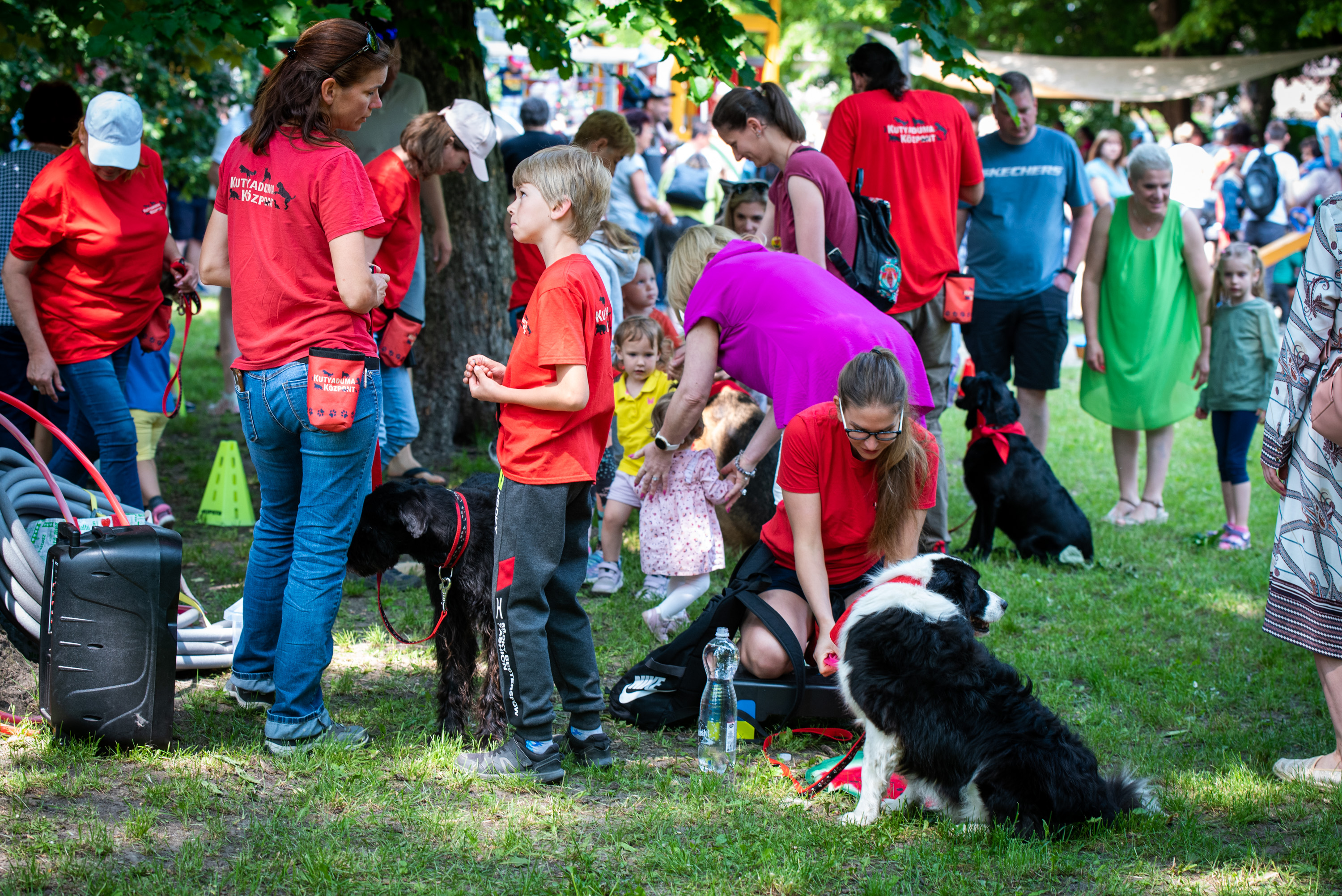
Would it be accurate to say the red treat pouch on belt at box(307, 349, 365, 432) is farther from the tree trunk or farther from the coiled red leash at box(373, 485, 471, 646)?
the tree trunk

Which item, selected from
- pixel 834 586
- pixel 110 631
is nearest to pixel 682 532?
pixel 834 586

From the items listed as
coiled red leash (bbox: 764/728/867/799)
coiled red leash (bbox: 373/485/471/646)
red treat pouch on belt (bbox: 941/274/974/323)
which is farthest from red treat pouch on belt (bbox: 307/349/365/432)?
red treat pouch on belt (bbox: 941/274/974/323)

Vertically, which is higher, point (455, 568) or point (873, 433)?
point (873, 433)

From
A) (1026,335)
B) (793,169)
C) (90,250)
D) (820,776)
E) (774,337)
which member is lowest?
(820,776)

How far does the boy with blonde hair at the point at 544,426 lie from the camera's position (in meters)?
3.06

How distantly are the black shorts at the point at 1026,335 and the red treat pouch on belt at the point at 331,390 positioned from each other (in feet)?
14.6

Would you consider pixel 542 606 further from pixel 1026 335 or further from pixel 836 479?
pixel 1026 335

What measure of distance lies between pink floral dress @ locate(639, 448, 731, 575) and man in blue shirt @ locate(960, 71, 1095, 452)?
2.47 m

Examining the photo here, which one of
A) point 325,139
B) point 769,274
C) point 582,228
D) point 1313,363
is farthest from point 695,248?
point 1313,363

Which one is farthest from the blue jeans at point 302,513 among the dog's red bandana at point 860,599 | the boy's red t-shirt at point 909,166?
the boy's red t-shirt at point 909,166

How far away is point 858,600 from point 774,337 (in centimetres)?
111

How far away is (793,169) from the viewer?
4.71 m

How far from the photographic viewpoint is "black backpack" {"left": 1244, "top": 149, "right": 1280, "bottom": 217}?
13078 millimetres

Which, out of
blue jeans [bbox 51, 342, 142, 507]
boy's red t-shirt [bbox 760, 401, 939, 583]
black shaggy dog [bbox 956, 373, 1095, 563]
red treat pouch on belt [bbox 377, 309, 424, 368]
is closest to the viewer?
boy's red t-shirt [bbox 760, 401, 939, 583]
